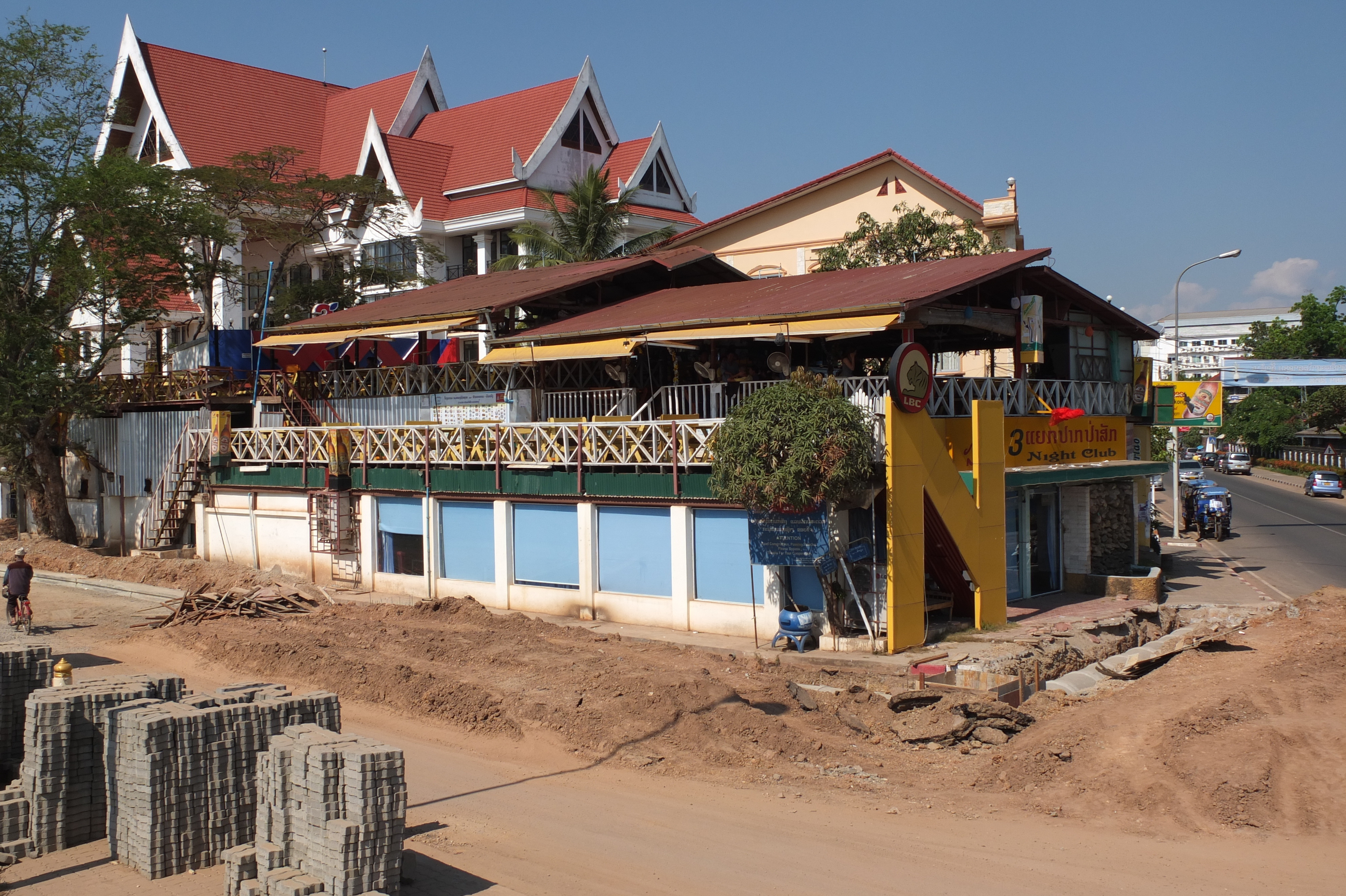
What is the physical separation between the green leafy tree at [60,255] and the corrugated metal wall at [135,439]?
0.95m

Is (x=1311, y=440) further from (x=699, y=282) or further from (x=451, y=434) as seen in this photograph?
(x=451, y=434)

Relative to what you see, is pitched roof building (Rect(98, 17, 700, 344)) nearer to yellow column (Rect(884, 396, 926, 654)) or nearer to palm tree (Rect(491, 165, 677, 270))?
palm tree (Rect(491, 165, 677, 270))

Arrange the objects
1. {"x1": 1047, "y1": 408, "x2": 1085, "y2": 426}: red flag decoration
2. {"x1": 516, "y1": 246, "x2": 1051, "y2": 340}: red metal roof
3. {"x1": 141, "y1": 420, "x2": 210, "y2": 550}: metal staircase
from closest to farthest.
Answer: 1. {"x1": 516, "y1": 246, "x2": 1051, "y2": 340}: red metal roof
2. {"x1": 1047, "y1": 408, "x2": 1085, "y2": 426}: red flag decoration
3. {"x1": 141, "y1": 420, "x2": 210, "y2": 550}: metal staircase

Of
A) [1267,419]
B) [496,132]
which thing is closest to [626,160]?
[496,132]

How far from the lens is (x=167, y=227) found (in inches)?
1231

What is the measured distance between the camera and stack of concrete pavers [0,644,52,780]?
1179 cm

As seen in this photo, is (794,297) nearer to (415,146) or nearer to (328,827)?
(328,827)

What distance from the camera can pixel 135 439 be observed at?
103 feet

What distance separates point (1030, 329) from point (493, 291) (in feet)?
40.8

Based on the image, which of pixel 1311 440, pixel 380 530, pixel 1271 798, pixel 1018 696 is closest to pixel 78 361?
pixel 380 530

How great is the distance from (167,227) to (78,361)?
475 centimetres

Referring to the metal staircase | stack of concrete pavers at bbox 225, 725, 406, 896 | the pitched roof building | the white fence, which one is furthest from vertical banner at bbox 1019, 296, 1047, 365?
the white fence

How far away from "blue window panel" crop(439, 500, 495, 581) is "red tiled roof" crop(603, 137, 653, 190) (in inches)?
909

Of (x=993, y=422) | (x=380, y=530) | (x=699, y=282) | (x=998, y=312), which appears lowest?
(x=380, y=530)
